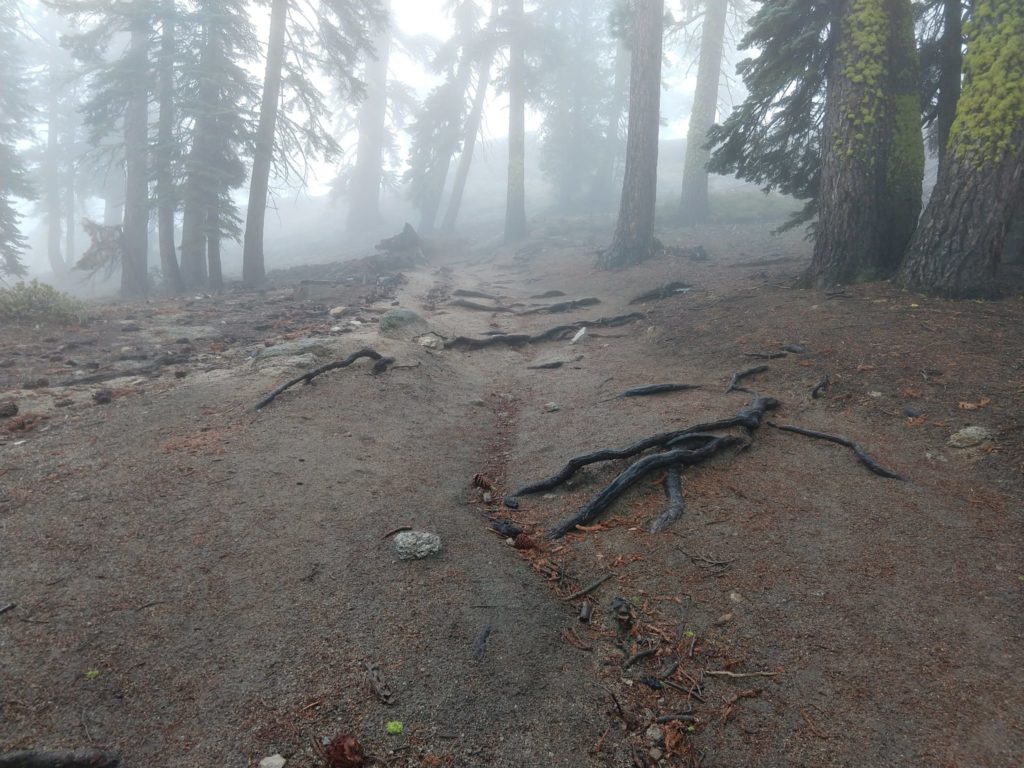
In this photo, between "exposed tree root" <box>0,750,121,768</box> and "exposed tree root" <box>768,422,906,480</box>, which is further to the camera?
"exposed tree root" <box>768,422,906,480</box>

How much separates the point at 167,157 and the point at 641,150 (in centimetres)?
1271

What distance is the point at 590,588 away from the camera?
292 centimetres

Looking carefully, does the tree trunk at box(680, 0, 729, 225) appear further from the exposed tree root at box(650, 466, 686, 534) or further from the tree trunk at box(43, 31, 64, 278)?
the tree trunk at box(43, 31, 64, 278)

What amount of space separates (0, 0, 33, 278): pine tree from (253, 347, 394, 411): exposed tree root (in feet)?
68.6

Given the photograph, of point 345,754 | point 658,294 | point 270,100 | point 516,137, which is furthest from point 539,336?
point 516,137

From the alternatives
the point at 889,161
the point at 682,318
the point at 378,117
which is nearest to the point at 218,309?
the point at 682,318

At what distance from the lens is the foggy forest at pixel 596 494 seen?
2125 mm

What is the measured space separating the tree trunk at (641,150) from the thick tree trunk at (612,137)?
517 inches

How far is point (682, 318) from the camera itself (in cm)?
848


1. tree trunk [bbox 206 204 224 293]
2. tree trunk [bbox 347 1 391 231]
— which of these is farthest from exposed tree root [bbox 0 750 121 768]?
tree trunk [bbox 347 1 391 231]

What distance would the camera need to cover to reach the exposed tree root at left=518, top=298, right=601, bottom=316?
10836mm

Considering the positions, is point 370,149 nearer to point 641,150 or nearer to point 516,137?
point 516,137

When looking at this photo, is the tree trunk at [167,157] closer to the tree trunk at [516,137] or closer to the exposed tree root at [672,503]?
the tree trunk at [516,137]

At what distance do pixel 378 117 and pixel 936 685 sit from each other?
35.9 meters
